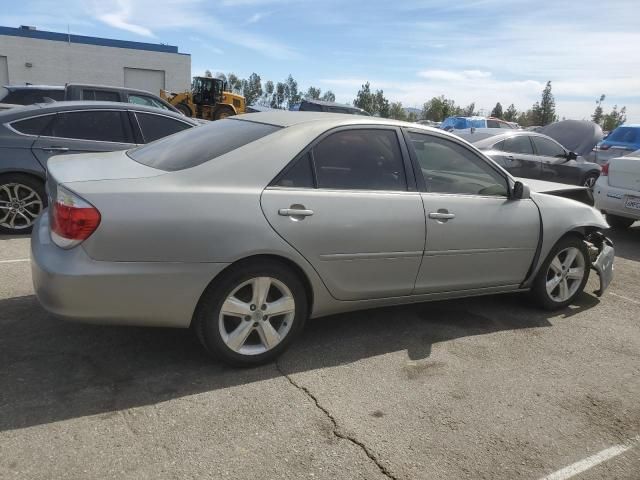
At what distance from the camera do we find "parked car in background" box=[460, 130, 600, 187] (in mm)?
9883

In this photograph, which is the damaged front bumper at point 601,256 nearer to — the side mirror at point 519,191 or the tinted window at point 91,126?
the side mirror at point 519,191

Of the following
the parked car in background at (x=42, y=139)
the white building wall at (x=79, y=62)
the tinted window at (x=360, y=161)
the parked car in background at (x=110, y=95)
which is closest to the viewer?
the tinted window at (x=360, y=161)

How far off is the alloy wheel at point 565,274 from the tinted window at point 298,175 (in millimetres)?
2435

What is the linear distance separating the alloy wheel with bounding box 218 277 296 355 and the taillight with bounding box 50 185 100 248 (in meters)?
0.85

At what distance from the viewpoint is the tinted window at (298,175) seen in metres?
3.29

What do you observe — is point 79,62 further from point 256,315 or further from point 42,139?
point 256,315

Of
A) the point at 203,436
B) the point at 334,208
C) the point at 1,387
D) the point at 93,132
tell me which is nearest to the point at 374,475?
the point at 203,436

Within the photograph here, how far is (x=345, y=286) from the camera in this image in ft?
11.5

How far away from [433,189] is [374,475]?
6.86 ft

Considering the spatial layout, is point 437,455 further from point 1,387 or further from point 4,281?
point 4,281

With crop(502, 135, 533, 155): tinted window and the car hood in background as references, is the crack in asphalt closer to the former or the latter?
crop(502, 135, 533, 155): tinted window

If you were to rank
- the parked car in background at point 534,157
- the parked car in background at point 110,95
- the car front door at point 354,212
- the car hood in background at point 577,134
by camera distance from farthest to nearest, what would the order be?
the car hood in background at point 577,134 < the parked car in background at point 534,157 < the parked car in background at point 110,95 < the car front door at point 354,212

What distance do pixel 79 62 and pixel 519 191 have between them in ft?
Result: 133

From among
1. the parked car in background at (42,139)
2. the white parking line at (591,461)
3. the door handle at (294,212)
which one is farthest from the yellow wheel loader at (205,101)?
the white parking line at (591,461)
